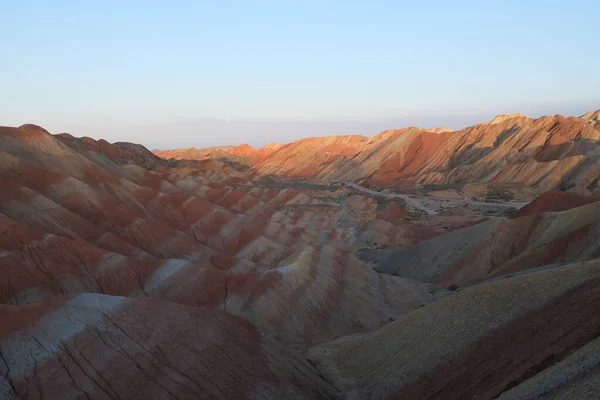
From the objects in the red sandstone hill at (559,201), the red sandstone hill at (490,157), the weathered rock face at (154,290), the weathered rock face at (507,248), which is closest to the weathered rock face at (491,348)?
the weathered rock face at (154,290)

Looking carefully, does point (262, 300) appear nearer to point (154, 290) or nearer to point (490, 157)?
point (154, 290)

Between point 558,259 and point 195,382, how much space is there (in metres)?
27.2

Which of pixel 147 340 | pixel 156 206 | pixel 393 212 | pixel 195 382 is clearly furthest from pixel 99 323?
pixel 393 212

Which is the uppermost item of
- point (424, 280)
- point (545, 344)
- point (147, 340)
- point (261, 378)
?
point (545, 344)

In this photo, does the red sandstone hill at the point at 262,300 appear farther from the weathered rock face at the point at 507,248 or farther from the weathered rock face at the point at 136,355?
the weathered rock face at the point at 507,248

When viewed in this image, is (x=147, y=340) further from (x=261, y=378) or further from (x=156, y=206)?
(x=156, y=206)

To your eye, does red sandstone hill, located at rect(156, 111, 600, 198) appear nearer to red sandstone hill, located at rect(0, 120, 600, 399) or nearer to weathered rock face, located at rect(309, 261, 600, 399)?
red sandstone hill, located at rect(0, 120, 600, 399)

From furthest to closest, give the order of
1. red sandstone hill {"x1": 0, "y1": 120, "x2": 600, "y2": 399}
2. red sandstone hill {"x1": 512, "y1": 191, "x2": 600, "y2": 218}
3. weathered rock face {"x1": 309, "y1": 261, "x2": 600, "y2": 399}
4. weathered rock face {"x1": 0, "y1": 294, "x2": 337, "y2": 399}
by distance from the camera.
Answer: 1. red sandstone hill {"x1": 512, "y1": 191, "x2": 600, "y2": 218}
2. weathered rock face {"x1": 0, "y1": 294, "x2": 337, "y2": 399}
3. red sandstone hill {"x1": 0, "y1": 120, "x2": 600, "y2": 399}
4. weathered rock face {"x1": 309, "y1": 261, "x2": 600, "y2": 399}

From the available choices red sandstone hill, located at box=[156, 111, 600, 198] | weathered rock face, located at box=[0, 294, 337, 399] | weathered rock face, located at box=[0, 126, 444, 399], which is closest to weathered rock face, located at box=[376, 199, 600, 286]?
weathered rock face, located at box=[0, 126, 444, 399]

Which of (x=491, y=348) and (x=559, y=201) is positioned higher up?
(x=491, y=348)

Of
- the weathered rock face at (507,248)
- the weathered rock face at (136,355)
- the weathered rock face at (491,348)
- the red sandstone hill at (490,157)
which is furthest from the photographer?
the red sandstone hill at (490,157)

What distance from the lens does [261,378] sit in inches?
798

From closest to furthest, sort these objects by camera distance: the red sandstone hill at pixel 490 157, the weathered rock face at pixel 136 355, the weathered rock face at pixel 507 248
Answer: the weathered rock face at pixel 136 355
the weathered rock face at pixel 507 248
the red sandstone hill at pixel 490 157

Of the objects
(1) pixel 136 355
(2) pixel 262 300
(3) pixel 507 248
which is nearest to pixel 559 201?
(3) pixel 507 248
